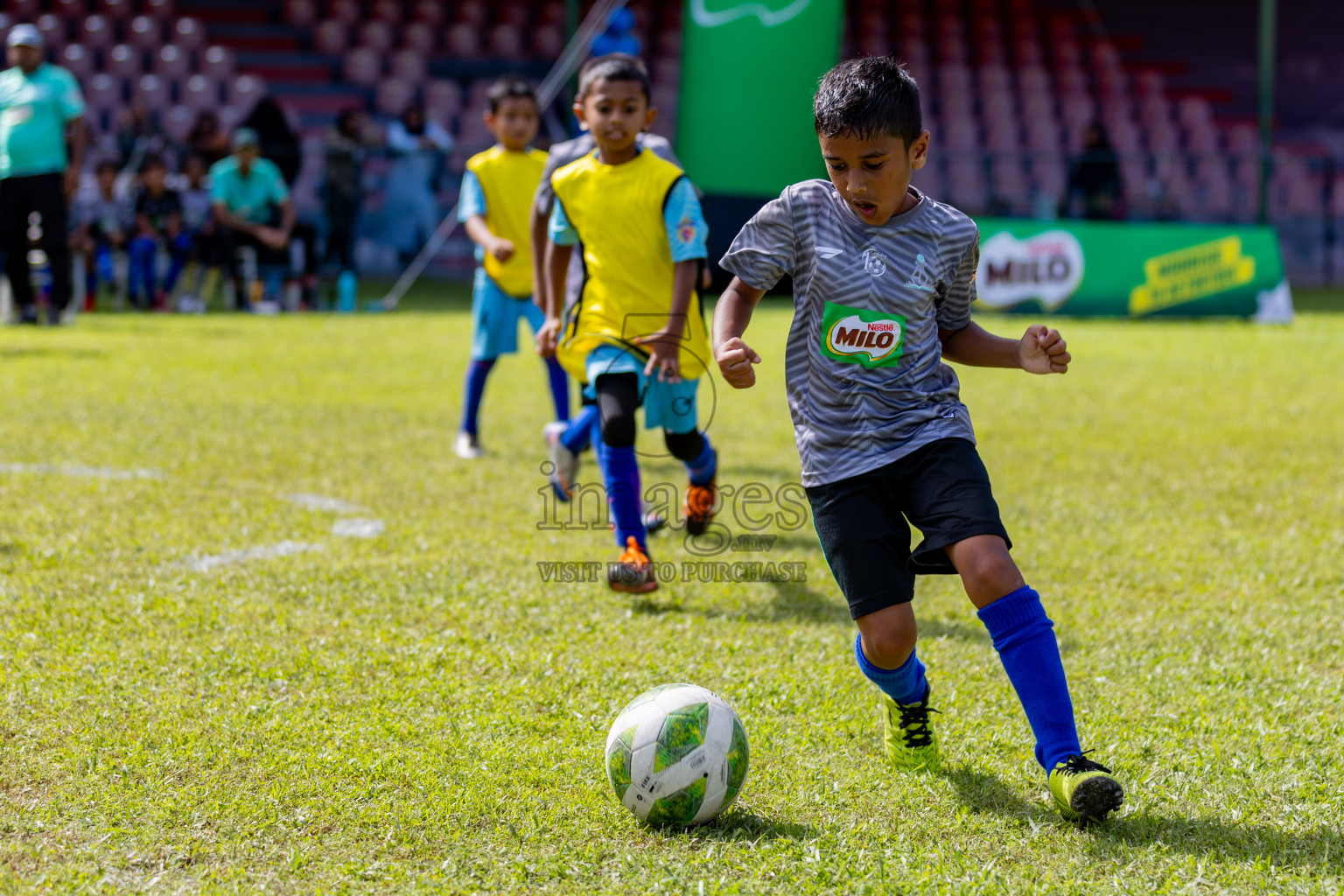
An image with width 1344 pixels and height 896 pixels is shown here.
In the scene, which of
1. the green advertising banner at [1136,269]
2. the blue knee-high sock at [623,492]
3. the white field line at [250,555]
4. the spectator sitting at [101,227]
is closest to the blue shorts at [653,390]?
the blue knee-high sock at [623,492]

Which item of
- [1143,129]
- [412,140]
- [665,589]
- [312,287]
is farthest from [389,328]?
[1143,129]

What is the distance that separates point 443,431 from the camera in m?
7.23

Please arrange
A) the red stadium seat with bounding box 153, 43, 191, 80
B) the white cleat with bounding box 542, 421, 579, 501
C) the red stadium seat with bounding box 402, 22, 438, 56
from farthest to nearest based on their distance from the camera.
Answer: the red stadium seat with bounding box 402, 22, 438, 56
the red stadium seat with bounding box 153, 43, 191, 80
the white cleat with bounding box 542, 421, 579, 501

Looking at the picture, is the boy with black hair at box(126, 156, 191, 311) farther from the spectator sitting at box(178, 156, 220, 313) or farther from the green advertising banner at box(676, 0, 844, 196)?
the green advertising banner at box(676, 0, 844, 196)

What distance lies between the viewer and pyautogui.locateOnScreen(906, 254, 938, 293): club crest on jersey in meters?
→ 2.97

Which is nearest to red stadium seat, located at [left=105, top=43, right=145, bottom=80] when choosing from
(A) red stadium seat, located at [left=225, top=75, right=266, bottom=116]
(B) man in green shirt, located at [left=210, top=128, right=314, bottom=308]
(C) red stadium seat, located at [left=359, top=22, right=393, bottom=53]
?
(A) red stadium seat, located at [left=225, top=75, right=266, bottom=116]

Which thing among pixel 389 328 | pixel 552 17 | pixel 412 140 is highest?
pixel 552 17

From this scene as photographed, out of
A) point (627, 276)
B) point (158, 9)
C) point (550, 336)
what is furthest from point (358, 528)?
point (158, 9)

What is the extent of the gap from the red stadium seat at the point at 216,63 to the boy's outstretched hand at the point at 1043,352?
18863 millimetres

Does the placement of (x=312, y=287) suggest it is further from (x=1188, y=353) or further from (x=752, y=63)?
(x=1188, y=353)

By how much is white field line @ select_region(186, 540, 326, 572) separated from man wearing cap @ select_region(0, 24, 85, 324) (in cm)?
742

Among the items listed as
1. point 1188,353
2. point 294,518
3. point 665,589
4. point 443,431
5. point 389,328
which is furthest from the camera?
point 389,328

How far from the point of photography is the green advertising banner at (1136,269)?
44.4 feet

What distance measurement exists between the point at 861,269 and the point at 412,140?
46.8ft
